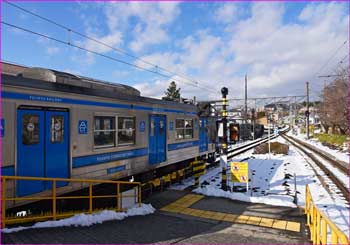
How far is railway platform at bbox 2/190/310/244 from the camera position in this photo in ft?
17.9

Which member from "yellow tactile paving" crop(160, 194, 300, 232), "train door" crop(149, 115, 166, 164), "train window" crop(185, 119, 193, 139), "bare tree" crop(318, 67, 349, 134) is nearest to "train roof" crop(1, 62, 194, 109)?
"train door" crop(149, 115, 166, 164)

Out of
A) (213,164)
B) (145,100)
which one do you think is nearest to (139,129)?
(145,100)

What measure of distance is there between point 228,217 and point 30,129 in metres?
5.49

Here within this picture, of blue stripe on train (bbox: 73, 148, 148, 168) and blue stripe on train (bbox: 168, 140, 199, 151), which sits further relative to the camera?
blue stripe on train (bbox: 168, 140, 199, 151)

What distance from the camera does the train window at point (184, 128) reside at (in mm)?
12641

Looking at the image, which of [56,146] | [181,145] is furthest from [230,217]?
[181,145]

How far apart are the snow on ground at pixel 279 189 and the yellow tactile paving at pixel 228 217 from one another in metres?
1.35

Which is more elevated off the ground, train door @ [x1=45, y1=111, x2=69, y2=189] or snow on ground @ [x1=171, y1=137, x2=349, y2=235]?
train door @ [x1=45, y1=111, x2=69, y2=189]

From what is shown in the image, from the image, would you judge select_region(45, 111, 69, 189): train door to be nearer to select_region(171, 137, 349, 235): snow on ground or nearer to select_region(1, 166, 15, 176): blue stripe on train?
select_region(1, 166, 15, 176): blue stripe on train

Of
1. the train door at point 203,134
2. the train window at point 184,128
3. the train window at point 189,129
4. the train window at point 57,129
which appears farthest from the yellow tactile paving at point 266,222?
the train door at point 203,134

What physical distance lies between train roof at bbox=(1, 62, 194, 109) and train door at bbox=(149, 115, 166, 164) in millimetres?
1328

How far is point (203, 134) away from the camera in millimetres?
15562

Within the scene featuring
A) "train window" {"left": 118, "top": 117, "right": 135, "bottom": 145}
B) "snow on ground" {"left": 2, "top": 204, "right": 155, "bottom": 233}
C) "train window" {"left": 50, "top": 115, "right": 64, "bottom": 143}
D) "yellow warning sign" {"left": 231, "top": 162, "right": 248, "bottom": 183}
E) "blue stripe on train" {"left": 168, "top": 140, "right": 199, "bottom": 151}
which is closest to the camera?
"snow on ground" {"left": 2, "top": 204, "right": 155, "bottom": 233}

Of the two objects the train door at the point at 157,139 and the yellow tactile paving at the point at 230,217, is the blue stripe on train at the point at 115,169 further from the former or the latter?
the yellow tactile paving at the point at 230,217
